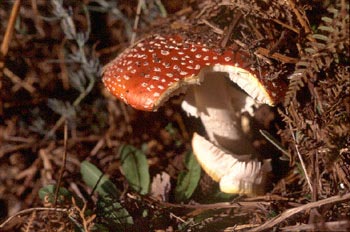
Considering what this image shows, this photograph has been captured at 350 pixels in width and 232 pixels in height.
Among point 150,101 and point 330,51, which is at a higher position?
point 330,51

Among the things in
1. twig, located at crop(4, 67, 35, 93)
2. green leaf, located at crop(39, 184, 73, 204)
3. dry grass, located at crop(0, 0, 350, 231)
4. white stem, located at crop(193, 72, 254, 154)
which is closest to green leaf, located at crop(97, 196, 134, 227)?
dry grass, located at crop(0, 0, 350, 231)

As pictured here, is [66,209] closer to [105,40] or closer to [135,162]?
[135,162]

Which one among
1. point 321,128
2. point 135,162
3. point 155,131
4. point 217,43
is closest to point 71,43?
point 155,131

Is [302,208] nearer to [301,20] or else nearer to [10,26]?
[301,20]

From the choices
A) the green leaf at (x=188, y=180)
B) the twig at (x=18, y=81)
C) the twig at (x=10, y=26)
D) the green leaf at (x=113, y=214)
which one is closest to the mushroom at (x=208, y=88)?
the green leaf at (x=188, y=180)

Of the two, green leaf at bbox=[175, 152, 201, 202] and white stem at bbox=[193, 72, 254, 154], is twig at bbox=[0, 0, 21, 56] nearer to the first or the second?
white stem at bbox=[193, 72, 254, 154]

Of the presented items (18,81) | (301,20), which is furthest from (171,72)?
(18,81)
